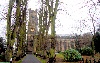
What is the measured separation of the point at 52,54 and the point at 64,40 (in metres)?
113

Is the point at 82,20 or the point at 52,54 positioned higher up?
the point at 82,20

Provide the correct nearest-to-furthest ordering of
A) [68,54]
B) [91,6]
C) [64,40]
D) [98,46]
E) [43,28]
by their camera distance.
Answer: [91,6] → [68,54] → [43,28] → [98,46] → [64,40]

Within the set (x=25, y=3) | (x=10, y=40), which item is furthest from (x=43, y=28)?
(x=10, y=40)

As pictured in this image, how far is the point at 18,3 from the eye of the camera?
19969 mm

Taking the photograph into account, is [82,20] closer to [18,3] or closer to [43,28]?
[43,28]

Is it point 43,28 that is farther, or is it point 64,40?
point 64,40

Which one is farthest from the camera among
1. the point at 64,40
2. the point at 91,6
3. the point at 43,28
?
the point at 64,40

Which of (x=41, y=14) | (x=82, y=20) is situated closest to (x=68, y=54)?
(x=82, y=20)

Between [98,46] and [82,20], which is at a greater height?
[82,20]

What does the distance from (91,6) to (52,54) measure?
1028cm

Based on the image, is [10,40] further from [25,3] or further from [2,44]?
[2,44]

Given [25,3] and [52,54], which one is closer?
[52,54]

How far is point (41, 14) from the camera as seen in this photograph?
38.1m

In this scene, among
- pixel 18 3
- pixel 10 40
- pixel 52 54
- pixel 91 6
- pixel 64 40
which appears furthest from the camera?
pixel 64 40
